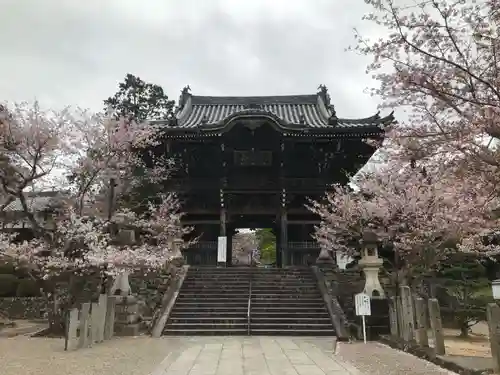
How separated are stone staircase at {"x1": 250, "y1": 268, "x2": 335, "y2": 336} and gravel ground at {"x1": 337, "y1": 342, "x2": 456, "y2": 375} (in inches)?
102

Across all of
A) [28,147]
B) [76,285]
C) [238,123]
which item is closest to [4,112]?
[28,147]

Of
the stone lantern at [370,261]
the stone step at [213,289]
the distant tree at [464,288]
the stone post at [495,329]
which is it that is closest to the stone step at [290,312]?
the stone step at [213,289]

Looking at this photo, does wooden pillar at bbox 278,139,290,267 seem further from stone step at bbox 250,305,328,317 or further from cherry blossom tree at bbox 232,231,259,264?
cherry blossom tree at bbox 232,231,259,264

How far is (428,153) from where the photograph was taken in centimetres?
581

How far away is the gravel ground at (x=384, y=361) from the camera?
6883 mm

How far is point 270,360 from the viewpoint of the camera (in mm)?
8125

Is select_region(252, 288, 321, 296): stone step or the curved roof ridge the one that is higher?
the curved roof ridge

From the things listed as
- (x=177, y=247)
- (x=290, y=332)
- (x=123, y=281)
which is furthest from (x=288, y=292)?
Result: (x=123, y=281)

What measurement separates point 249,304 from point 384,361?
629 cm

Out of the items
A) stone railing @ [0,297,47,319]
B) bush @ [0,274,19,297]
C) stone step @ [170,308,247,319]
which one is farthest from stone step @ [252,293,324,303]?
bush @ [0,274,19,297]

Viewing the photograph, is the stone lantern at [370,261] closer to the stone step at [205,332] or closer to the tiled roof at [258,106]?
the stone step at [205,332]

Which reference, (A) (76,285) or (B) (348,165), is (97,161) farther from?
(B) (348,165)

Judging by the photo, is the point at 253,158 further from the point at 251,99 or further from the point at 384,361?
the point at 384,361

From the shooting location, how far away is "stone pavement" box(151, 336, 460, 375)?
6.98m
